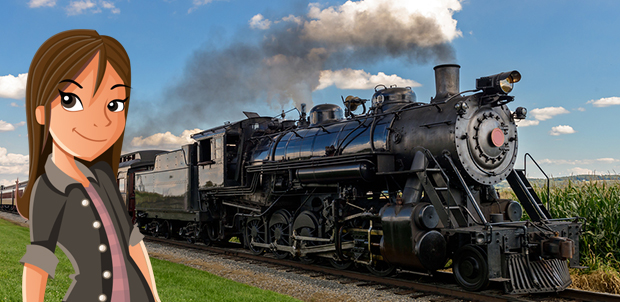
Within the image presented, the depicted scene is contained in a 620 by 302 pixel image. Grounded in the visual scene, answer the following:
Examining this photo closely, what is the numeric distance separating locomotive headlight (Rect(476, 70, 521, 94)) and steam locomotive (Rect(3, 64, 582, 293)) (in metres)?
0.02

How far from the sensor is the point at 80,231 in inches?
85.9

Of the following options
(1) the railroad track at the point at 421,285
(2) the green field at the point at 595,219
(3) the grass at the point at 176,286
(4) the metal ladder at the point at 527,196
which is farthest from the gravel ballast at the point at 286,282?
(2) the green field at the point at 595,219

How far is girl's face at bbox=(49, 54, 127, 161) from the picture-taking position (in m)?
2.10

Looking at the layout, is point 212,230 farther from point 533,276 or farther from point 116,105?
point 116,105

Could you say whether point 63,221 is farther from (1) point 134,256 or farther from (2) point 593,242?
(2) point 593,242

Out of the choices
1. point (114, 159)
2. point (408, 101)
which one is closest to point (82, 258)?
point (114, 159)

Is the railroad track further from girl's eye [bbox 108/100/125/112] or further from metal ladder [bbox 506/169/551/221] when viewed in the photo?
girl's eye [bbox 108/100/125/112]

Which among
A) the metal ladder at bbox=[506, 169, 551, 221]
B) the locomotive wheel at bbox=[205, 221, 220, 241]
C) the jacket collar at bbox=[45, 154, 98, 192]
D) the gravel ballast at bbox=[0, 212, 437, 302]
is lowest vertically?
the gravel ballast at bbox=[0, 212, 437, 302]

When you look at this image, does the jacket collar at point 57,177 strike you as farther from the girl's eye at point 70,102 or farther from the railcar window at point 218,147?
the railcar window at point 218,147

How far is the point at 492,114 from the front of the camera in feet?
29.1

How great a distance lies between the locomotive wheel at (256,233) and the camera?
1238 cm

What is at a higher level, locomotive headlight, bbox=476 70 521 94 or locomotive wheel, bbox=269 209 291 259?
locomotive headlight, bbox=476 70 521 94

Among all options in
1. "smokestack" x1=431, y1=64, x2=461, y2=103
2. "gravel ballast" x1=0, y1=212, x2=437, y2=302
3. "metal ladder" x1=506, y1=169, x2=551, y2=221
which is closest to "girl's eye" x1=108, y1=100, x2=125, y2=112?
"gravel ballast" x1=0, y1=212, x2=437, y2=302

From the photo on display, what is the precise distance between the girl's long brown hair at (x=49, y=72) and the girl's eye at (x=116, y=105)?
0.33 ft
